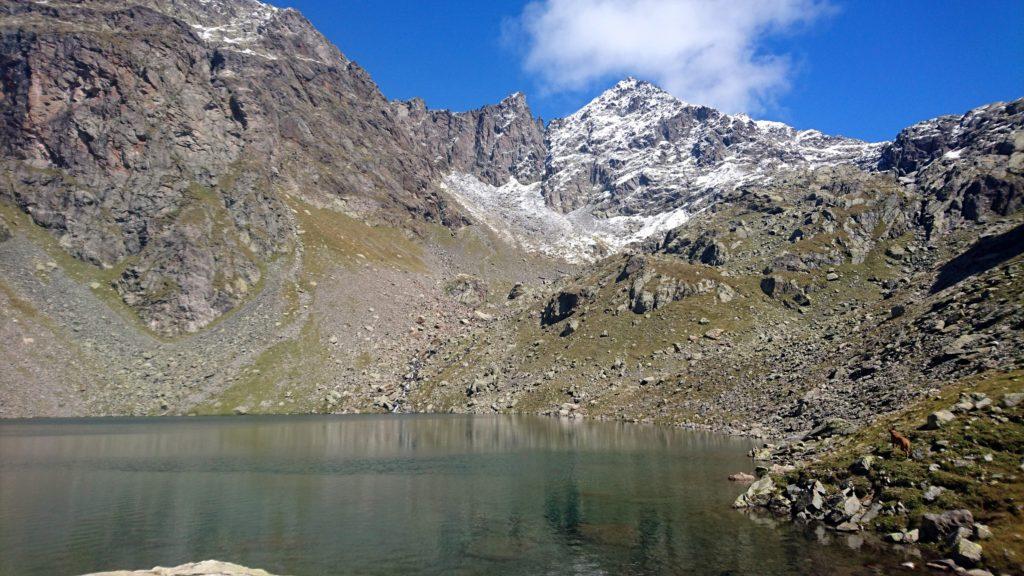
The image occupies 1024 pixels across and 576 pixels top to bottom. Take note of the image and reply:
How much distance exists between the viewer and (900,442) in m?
40.5

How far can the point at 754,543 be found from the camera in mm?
36969

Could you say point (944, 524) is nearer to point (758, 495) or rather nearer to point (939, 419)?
point (939, 419)

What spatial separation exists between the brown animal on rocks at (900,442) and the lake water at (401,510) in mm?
8528

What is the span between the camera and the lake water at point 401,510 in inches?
1398

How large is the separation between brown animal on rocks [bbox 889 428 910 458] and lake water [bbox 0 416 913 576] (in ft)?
28.0

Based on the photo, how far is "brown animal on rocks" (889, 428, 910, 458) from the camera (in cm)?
3962

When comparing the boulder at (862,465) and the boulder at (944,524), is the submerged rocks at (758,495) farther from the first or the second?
the boulder at (944,524)

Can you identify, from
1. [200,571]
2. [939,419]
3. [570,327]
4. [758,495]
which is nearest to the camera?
[200,571]

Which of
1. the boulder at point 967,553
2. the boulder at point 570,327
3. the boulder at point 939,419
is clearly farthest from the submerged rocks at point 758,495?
the boulder at point 570,327

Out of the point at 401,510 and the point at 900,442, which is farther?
the point at 401,510

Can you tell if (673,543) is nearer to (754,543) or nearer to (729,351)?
(754,543)

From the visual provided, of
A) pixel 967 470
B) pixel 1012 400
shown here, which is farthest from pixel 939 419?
pixel 967 470

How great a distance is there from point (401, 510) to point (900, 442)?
129 feet

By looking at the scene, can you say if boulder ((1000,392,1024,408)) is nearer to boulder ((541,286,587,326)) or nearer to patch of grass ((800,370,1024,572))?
patch of grass ((800,370,1024,572))
